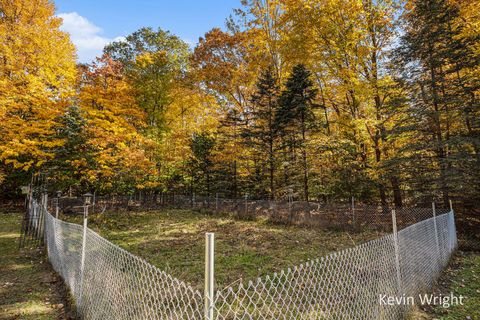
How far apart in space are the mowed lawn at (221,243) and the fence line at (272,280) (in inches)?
44.9

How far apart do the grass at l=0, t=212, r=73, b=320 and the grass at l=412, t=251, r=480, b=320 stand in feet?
18.2

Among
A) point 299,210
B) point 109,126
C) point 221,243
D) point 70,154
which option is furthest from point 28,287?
point 299,210

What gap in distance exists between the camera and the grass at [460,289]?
4020 mm

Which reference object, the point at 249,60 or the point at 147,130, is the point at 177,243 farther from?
the point at 249,60

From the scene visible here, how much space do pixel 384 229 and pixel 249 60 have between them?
1344 cm

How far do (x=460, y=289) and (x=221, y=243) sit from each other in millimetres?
5869

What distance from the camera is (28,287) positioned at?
16.5 ft

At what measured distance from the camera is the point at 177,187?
19.8 m

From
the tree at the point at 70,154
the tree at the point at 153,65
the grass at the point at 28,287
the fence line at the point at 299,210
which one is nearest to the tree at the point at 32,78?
the tree at the point at 70,154

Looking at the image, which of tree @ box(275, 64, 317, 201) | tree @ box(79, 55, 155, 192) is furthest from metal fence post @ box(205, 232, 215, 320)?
tree @ box(275, 64, 317, 201)

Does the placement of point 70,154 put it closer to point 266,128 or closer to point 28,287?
point 28,287

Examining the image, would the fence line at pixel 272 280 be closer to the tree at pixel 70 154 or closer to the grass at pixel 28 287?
the grass at pixel 28 287

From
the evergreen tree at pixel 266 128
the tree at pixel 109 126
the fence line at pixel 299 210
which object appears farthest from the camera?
the evergreen tree at pixel 266 128

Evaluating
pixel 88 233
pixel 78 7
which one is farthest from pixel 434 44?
pixel 78 7
